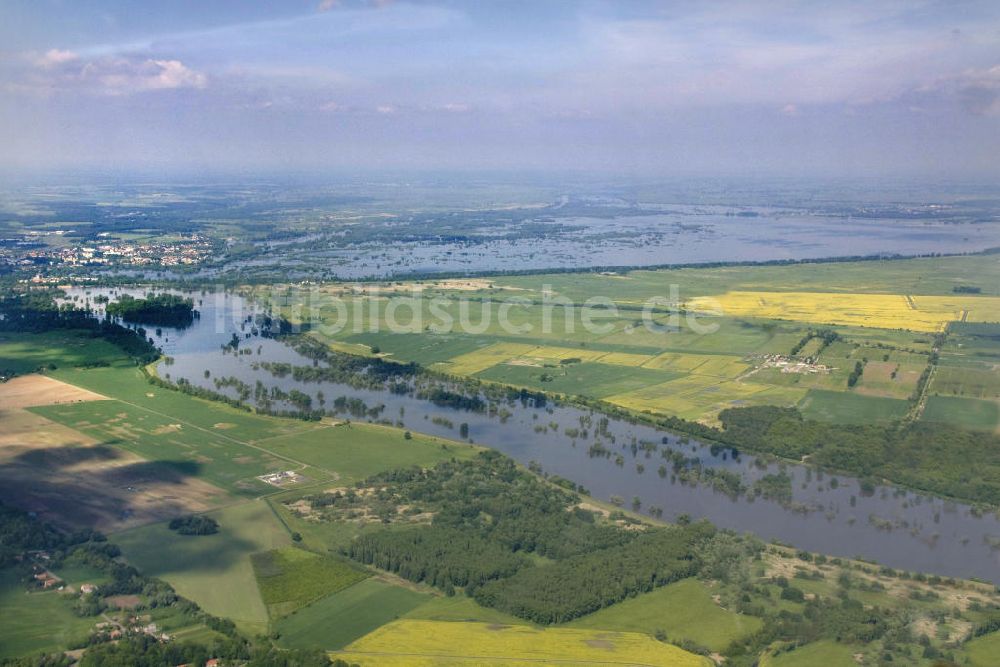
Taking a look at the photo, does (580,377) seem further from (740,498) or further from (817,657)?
(817,657)

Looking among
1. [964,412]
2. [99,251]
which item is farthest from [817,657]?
[99,251]

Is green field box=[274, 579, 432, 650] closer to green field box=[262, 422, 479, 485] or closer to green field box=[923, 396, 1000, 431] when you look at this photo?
green field box=[262, 422, 479, 485]

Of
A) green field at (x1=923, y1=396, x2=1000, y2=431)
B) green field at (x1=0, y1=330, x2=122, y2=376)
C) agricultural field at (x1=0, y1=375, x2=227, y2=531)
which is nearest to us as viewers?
agricultural field at (x1=0, y1=375, x2=227, y2=531)

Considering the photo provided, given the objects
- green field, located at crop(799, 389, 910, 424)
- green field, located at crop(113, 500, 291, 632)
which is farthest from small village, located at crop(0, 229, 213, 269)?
green field, located at crop(799, 389, 910, 424)

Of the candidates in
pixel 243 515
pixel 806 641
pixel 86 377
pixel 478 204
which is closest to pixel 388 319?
pixel 86 377

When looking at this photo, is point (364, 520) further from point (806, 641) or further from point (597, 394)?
point (597, 394)

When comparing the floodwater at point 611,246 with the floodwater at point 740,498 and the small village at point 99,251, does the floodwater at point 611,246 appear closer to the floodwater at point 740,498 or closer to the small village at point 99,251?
the small village at point 99,251
